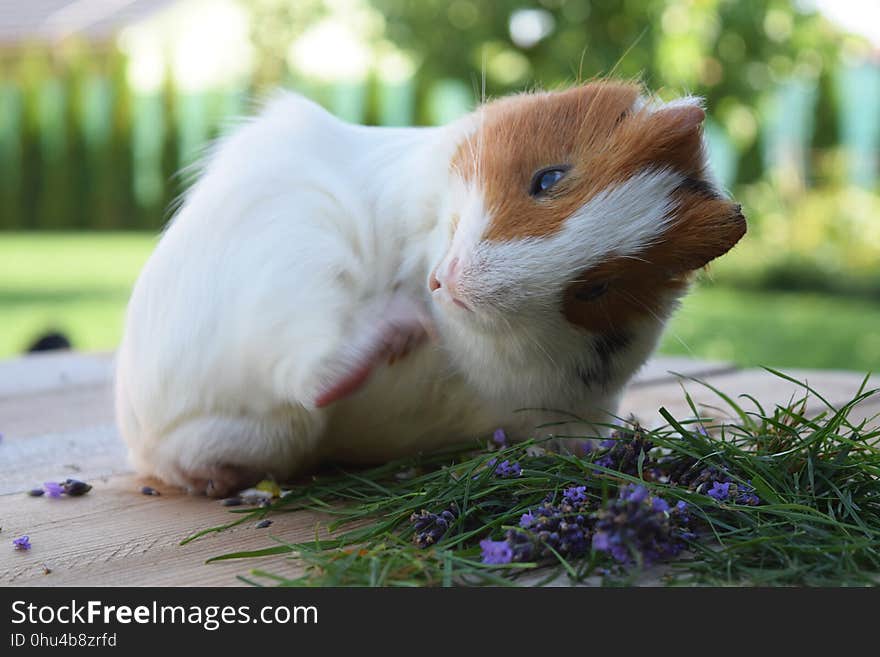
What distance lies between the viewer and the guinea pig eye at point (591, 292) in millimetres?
1485

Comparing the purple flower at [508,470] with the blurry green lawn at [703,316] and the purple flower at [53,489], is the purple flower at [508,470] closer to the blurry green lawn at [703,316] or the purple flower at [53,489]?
the purple flower at [53,489]

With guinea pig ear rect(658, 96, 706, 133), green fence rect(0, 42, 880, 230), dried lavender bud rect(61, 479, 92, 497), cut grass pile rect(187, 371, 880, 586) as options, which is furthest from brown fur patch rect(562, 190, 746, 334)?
green fence rect(0, 42, 880, 230)

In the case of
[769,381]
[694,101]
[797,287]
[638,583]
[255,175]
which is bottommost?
[797,287]

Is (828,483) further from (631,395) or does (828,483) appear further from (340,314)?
(631,395)

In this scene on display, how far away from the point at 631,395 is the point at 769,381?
458 mm

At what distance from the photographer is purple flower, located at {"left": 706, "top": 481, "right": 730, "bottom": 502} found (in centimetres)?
143

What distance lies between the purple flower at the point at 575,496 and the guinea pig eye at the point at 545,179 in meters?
0.47

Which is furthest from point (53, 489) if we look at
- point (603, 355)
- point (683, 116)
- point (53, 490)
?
point (683, 116)

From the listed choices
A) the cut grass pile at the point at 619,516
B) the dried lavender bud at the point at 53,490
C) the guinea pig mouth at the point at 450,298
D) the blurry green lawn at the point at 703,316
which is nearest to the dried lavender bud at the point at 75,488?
the dried lavender bud at the point at 53,490

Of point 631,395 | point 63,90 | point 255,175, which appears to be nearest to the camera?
point 255,175

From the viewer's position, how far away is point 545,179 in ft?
4.98

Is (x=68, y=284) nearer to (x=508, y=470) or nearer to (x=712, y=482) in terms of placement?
(x=508, y=470)
